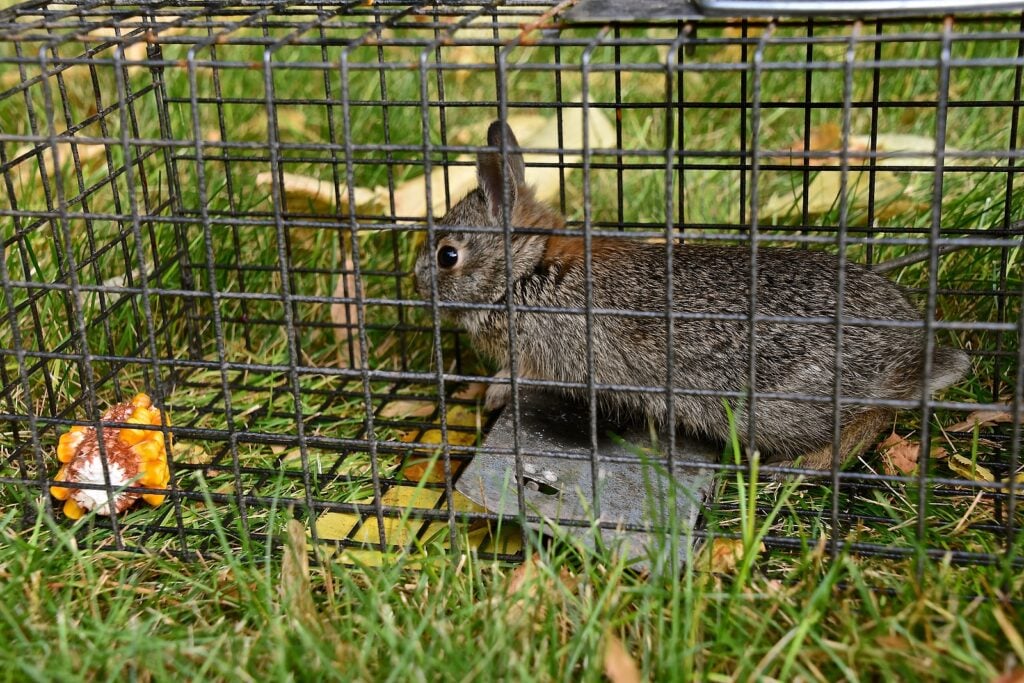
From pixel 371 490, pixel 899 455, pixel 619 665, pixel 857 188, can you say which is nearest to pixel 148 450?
pixel 371 490

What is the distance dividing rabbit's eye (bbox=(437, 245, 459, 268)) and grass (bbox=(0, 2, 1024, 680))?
0.86 feet

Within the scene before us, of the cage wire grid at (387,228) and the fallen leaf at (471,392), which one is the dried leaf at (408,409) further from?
the fallen leaf at (471,392)

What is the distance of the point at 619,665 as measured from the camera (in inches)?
103

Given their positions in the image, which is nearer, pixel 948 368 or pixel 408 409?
pixel 948 368

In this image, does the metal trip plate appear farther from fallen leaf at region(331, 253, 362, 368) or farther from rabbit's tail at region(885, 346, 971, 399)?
fallen leaf at region(331, 253, 362, 368)

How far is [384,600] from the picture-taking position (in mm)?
3018

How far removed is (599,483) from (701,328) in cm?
77

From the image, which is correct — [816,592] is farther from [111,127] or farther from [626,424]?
[111,127]

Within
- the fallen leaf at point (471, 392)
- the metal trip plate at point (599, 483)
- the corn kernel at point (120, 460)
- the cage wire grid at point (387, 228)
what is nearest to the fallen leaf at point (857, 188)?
the cage wire grid at point (387, 228)

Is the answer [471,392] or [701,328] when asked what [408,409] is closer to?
[471,392]

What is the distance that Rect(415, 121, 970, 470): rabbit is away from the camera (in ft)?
12.4

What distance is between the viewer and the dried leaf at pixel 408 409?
450cm

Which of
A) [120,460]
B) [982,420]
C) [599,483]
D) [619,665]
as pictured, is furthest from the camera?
[982,420]

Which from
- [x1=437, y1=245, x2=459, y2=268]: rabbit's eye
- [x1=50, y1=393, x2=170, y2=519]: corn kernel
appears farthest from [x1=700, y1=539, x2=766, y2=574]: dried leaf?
[x1=50, y1=393, x2=170, y2=519]: corn kernel
